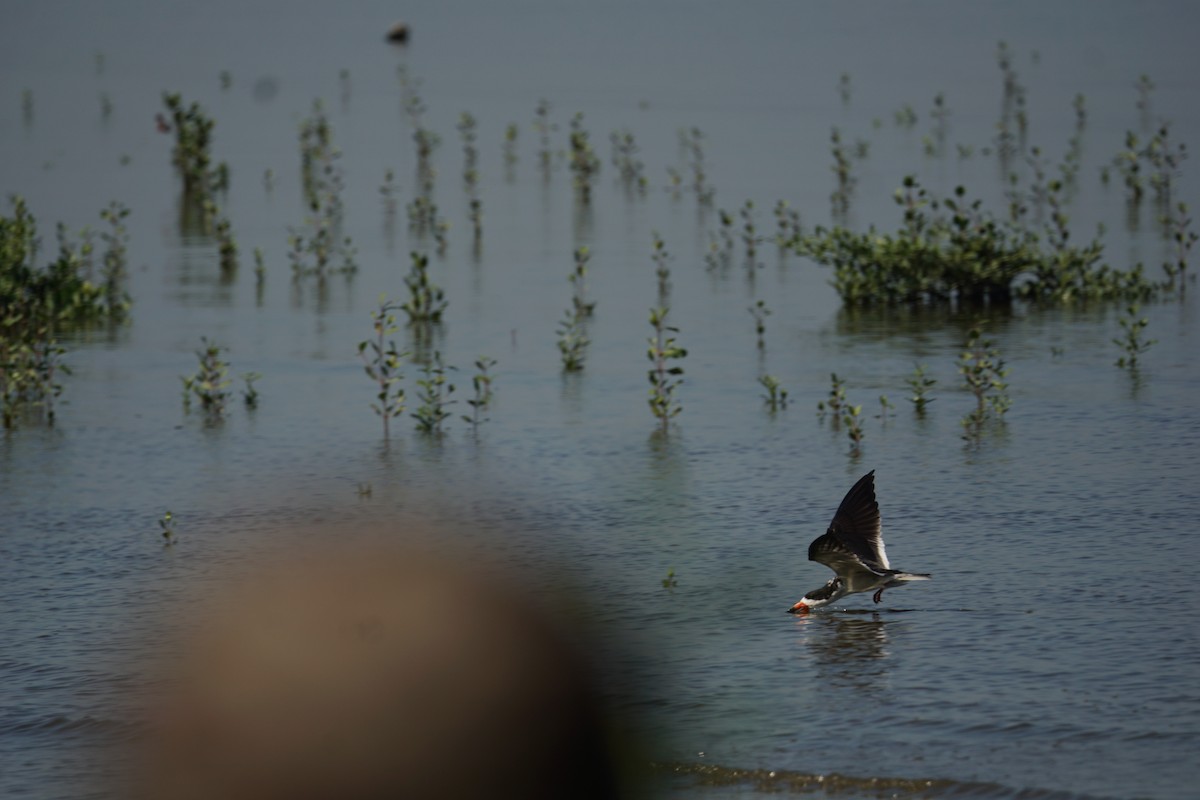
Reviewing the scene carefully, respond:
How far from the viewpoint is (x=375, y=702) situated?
880cm

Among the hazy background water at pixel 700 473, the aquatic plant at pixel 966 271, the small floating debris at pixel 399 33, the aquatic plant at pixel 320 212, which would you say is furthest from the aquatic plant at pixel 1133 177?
the small floating debris at pixel 399 33

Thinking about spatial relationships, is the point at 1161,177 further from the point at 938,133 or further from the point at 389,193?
the point at 389,193

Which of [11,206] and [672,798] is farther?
[11,206]

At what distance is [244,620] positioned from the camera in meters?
10.2

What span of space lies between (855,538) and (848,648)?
0.57m

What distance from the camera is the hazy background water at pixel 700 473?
841 centimetres

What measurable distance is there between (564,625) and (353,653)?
3.52 ft

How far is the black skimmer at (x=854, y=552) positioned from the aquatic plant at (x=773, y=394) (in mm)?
4880

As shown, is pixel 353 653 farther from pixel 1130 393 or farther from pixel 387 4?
pixel 387 4

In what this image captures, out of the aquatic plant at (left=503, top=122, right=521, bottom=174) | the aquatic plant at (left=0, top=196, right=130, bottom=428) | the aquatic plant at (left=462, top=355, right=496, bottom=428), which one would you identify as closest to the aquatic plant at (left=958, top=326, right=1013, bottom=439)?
the aquatic plant at (left=462, top=355, right=496, bottom=428)

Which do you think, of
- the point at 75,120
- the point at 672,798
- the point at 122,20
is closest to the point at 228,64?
the point at 75,120

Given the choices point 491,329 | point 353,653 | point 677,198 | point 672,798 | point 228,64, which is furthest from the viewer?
point 228,64

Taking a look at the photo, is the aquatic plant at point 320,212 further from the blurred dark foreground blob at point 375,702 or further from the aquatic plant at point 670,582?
the aquatic plant at point 670,582

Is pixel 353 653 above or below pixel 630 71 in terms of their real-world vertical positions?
below
